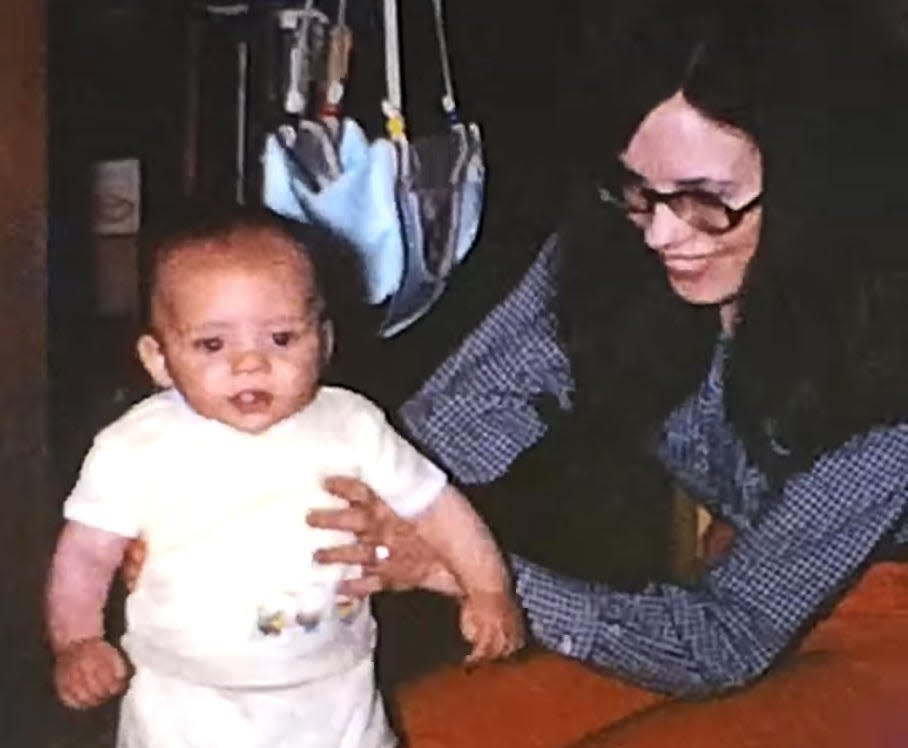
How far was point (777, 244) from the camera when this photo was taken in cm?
106

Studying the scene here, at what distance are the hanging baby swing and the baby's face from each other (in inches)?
2.5

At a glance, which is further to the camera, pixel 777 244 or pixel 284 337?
pixel 777 244

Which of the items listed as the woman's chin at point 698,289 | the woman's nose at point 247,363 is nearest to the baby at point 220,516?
the woman's nose at point 247,363

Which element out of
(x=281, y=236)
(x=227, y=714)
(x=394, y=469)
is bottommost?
(x=227, y=714)

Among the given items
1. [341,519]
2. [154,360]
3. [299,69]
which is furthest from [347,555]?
[299,69]

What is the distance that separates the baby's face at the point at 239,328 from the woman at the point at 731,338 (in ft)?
0.36

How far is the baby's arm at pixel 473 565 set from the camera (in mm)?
979

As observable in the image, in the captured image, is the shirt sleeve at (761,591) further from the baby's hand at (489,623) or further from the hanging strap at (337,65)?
the hanging strap at (337,65)

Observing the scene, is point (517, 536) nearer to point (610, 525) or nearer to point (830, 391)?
point (610, 525)

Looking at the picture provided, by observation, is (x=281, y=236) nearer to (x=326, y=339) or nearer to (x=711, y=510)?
(x=326, y=339)

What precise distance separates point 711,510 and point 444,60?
277mm

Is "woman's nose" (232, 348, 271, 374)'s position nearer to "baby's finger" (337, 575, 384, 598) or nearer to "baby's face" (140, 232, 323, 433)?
"baby's face" (140, 232, 323, 433)

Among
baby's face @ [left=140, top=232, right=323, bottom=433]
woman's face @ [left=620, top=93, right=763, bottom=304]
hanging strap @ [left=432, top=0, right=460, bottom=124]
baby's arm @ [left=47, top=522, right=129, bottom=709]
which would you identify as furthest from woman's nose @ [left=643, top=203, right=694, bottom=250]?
baby's arm @ [left=47, top=522, right=129, bottom=709]

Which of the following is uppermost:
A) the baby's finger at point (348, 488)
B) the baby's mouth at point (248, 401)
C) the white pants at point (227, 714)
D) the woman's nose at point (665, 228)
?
the woman's nose at point (665, 228)
